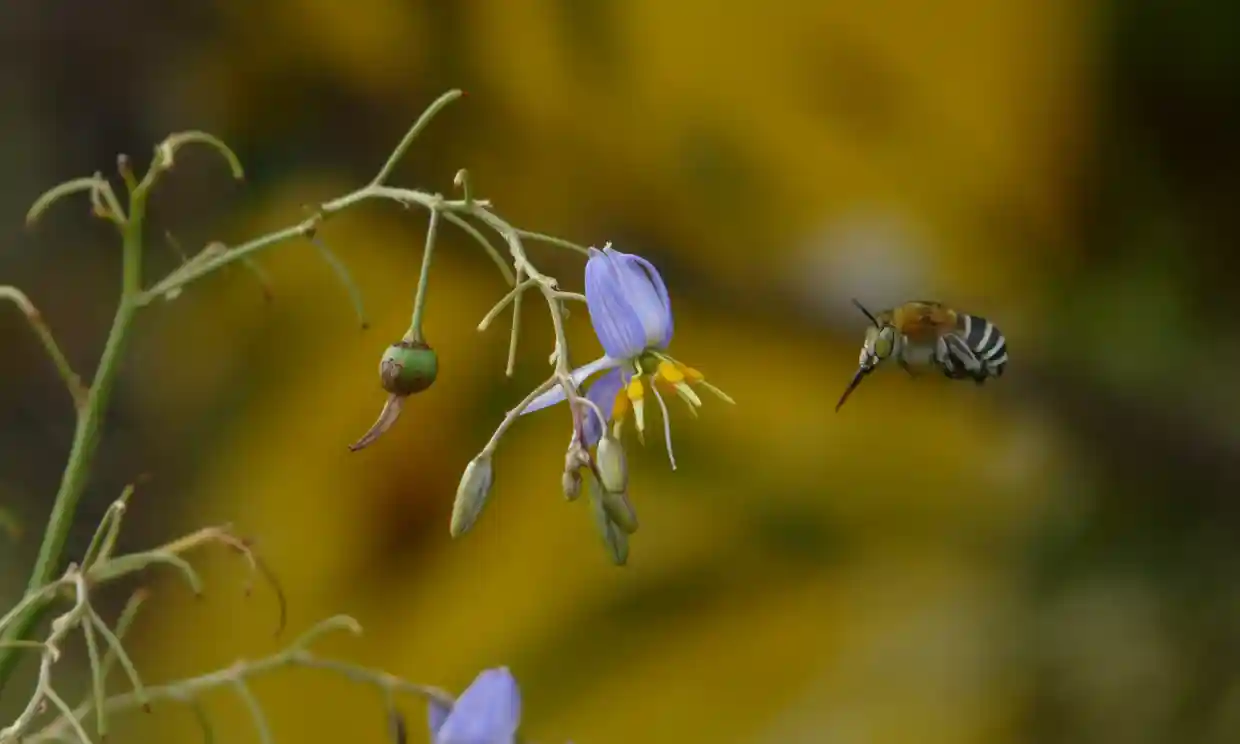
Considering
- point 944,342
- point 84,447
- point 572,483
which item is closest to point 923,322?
point 944,342

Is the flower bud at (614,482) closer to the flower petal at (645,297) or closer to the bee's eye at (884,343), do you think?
the flower petal at (645,297)

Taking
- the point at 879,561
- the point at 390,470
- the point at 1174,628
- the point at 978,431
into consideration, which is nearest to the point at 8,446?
the point at 390,470

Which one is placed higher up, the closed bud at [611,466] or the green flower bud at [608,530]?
the closed bud at [611,466]

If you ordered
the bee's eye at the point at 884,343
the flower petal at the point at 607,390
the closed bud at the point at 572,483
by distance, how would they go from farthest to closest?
the bee's eye at the point at 884,343 < the flower petal at the point at 607,390 < the closed bud at the point at 572,483

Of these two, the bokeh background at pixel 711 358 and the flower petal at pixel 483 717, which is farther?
the bokeh background at pixel 711 358

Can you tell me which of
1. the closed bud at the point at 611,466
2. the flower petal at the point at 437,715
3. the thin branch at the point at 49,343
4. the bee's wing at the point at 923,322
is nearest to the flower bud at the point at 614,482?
Result: the closed bud at the point at 611,466

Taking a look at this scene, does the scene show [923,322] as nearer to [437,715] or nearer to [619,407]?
[619,407]
